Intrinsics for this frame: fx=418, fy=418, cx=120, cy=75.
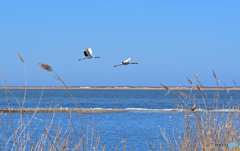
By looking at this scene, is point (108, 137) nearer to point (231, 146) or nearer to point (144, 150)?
point (144, 150)

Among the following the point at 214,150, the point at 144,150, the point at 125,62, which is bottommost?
the point at 144,150

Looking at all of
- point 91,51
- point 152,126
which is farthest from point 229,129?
point 152,126

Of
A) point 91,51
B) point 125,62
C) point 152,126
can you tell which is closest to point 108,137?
point 152,126

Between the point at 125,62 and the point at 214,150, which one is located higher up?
the point at 125,62

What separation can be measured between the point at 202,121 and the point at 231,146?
439 mm

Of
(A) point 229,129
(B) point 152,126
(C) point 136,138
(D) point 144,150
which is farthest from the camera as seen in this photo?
(B) point 152,126

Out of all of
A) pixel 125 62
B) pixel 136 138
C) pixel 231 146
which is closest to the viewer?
pixel 231 146

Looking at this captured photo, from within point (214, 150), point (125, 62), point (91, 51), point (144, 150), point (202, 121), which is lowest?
point (144, 150)

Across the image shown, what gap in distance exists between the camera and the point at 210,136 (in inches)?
157

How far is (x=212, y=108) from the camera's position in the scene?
4223 millimetres

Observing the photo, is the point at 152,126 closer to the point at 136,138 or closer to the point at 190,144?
the point at 136,138

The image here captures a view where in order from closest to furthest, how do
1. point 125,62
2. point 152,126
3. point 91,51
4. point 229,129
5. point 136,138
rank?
point 229,129 < point 125,62 < point 91,51 < point 136,138 < point 152,126

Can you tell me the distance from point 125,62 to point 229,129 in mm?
2670

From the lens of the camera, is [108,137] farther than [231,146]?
Yes
